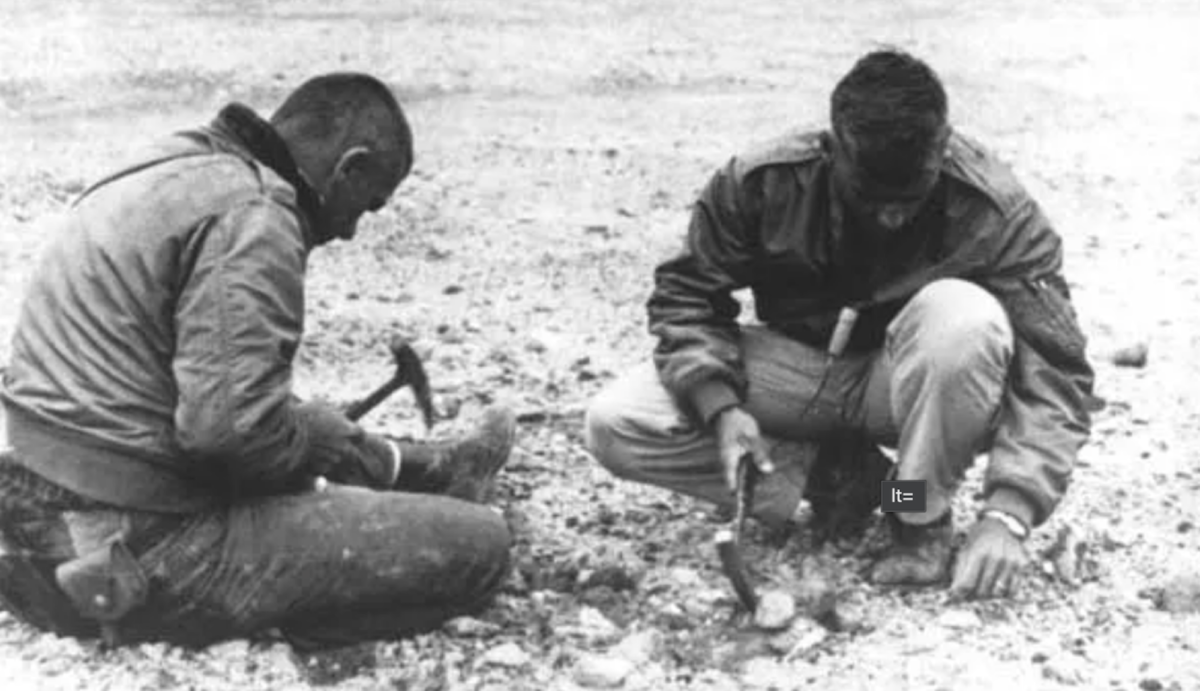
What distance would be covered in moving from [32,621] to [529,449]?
1628 mm

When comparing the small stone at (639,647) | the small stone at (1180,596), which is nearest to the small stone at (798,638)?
the small stone at (639,647)

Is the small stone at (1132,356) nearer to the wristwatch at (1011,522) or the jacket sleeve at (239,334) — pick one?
the wristwatch at (1011,522)

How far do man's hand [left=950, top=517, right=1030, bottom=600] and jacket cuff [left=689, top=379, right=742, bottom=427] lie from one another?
0.65 metres

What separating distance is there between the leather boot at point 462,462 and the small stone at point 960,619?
1.27 metres

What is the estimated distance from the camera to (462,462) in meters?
4.61

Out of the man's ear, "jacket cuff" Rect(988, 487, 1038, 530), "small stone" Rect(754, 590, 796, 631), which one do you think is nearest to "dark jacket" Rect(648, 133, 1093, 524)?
"jacket cuff" Rect(988, 487, 1038, 530)

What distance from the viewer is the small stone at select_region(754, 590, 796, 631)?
13.1 ft

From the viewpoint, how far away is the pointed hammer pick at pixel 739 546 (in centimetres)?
400

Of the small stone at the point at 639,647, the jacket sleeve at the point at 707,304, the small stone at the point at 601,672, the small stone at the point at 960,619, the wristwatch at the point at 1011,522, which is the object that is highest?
the jacket sleeve at the point at 707,304

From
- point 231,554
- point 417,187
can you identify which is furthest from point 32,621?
point 417,187

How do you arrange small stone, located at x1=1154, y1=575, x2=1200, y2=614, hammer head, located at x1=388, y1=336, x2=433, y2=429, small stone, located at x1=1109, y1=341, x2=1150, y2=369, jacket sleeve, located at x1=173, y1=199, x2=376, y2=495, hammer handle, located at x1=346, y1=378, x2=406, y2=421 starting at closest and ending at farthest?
jacket sleeve, located at x1=173, y1=199, x2=376, y2=495, small stone, located at x1=1154, y1=575, x2=1200, y2=614, hammer handle, located at x1=346, y1=378, x2=406, y2=421, hammer head, located at x1=388, y1=336, x2=433, y2=429, small stone, located at x1=1109, y1=341, x2=1150, y2=369

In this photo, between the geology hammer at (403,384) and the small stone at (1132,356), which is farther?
the small stone at (1132,356)

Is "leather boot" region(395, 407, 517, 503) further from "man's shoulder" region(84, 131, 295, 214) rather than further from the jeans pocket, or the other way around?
the jeans pocket

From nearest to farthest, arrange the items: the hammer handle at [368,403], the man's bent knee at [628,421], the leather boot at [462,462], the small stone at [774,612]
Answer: the small stone at [774,612], the man's bent knee at [628,421], the leather boot at [462,462], the hammer handle at [368,403]
